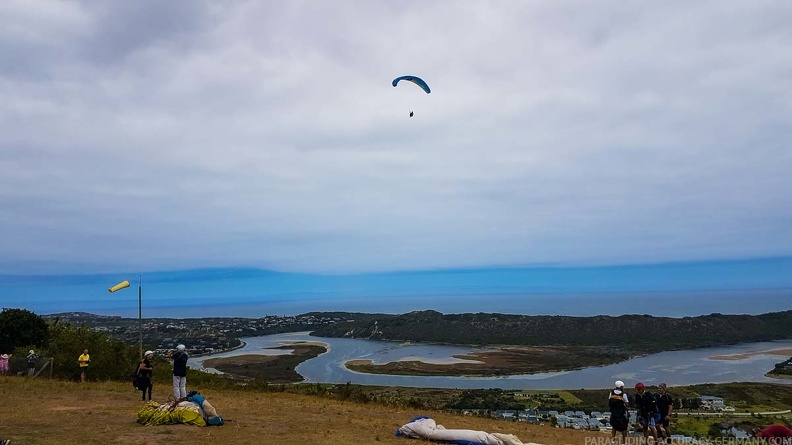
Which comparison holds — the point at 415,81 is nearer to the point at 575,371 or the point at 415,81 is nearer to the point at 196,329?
the point at 575,371

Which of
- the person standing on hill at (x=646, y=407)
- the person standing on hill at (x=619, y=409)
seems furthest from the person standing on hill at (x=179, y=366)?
the person standing on hill at (x=646, y=407)

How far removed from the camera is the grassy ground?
35.0 ft

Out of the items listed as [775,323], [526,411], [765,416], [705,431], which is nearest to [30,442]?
[705,431]

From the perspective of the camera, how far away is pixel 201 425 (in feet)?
38.7

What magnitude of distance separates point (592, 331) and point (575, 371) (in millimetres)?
33670

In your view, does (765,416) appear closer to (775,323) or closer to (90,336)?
(90,336)

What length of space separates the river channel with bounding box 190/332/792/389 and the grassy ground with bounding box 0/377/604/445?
31662mm

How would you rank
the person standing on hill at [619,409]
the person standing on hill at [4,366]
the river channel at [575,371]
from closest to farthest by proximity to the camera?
the person standing on hill at [619,409] < the person standing on hill at [4,366] < the river channel at [575,371]

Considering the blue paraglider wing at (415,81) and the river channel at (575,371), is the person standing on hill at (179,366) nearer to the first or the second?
the blue paraglider wing at (415,81)

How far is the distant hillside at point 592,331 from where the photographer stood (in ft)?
288

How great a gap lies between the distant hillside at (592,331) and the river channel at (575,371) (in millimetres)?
4653

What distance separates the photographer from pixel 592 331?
303ft

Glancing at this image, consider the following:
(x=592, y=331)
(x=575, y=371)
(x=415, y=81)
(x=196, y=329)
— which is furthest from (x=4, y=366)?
(x=592, y=331)

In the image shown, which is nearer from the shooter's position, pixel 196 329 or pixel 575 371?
pixel 575 371
